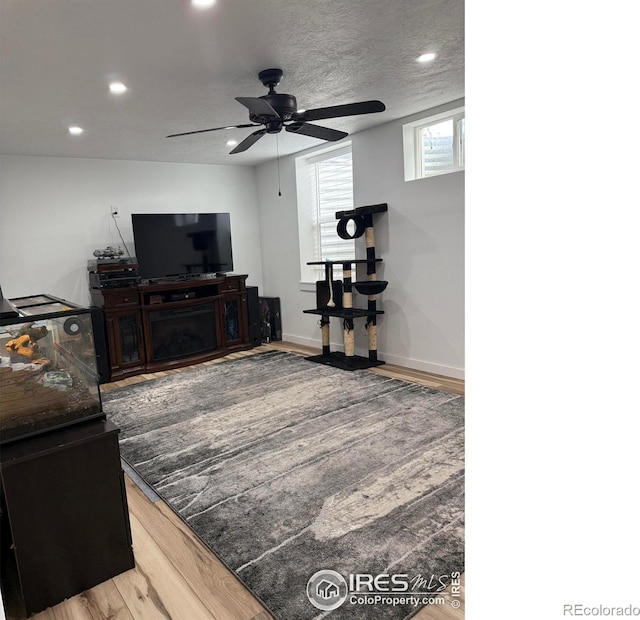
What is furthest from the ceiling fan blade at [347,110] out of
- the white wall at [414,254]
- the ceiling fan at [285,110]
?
the white wall at [414,254]

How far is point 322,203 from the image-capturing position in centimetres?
578

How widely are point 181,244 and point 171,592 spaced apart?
4.34 metres

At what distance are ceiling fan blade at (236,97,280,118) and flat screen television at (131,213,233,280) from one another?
9.62 feet

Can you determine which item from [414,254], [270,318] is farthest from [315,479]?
[270,318]

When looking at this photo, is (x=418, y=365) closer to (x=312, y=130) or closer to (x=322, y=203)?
(x=322, y=203)

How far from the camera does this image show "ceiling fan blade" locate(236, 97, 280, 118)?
2549 mm

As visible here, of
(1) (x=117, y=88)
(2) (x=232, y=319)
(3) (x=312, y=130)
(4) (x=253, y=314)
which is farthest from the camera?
(4) (x=253, y=314)
